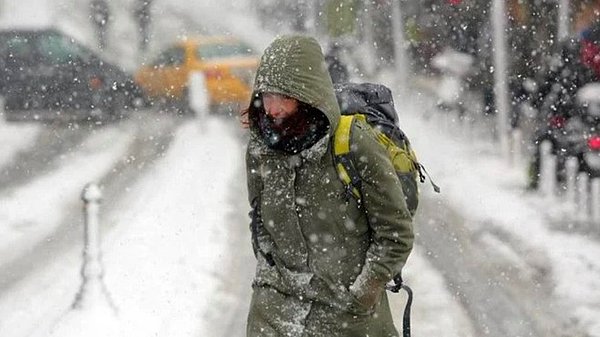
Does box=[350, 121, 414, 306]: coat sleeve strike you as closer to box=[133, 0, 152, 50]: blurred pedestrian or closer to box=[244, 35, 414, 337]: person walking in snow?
box=[244, 35, 414, 337]: person walking in snow

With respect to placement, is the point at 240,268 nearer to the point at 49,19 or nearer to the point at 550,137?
the point at 550,137

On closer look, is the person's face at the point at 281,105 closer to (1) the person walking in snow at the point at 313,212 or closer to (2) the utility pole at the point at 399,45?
(1) the person walking in snow at the point at 313,212

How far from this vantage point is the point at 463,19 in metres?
25.9

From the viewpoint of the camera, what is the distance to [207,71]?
22500 mm

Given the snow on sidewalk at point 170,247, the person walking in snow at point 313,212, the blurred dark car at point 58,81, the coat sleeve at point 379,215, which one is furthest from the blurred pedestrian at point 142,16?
the coat sleeve at point 379,215

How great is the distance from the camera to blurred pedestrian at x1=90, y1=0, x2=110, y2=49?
37.8 meters

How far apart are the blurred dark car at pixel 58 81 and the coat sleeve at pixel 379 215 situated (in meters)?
17.5

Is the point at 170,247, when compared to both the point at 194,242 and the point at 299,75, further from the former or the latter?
the point at 299,75

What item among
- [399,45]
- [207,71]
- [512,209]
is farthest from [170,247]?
[399,45]

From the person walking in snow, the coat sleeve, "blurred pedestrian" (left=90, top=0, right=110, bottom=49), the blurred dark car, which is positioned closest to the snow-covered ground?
the blurred dark car

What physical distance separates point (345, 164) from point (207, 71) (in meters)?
19.4

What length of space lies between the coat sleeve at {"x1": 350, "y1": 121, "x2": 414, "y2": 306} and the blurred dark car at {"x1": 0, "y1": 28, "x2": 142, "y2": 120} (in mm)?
17526

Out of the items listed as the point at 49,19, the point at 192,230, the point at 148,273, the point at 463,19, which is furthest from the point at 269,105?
the point at 49,19

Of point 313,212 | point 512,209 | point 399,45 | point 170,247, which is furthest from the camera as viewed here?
point 399,45
